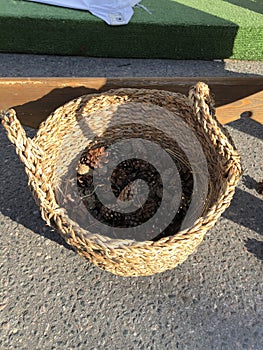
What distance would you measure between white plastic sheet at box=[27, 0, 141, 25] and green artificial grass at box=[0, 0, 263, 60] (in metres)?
0.05

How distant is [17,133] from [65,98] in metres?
0.49

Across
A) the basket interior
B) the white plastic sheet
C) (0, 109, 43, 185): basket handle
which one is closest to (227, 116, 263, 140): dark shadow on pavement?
the basket interior

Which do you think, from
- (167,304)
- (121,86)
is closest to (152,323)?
(167,304)

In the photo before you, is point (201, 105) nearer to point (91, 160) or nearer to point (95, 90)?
point (95, 90)

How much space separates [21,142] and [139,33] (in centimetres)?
177

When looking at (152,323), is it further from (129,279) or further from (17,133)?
(17,133)

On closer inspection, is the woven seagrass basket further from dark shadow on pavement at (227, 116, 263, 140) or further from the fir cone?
dark shadow on pavement at (227, 116, 263, 140)

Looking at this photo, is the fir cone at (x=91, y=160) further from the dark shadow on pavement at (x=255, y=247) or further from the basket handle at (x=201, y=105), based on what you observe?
the dark shadow on pavement at (x=255, y=247)

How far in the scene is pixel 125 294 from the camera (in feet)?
4.73

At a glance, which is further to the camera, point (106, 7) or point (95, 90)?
point (106, 7)

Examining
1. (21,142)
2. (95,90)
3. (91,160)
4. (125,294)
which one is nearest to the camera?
(21,142)

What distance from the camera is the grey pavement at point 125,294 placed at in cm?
133

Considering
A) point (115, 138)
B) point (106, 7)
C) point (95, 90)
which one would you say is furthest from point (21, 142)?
point (106, 7)

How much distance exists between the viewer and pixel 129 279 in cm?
148
